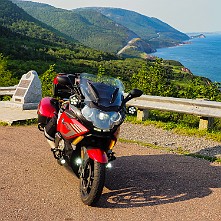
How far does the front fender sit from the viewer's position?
4258mm

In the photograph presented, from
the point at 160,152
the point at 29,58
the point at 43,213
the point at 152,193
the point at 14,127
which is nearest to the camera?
the point at 43,213

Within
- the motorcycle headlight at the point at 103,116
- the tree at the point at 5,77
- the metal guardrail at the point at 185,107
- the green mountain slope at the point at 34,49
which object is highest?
the motorcycle headlight at the point at 103,116

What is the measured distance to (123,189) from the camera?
4953 mm

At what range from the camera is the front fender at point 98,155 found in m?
4.26

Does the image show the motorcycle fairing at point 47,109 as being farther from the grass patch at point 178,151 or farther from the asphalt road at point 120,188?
the grass patch at point 178,151

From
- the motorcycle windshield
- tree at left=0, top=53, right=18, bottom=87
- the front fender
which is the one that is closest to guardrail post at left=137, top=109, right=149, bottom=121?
the motorcycle windshield

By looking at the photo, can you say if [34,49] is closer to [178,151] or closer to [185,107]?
[185,107]

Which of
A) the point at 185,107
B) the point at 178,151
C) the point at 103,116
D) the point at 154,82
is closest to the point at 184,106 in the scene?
the point at 185,107

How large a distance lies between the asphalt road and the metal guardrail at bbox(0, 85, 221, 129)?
2226 mm

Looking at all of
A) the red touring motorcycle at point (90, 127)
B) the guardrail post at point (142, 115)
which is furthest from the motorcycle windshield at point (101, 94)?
the guardrail post at point (142, 115)

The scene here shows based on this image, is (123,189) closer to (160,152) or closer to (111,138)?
(111,138)

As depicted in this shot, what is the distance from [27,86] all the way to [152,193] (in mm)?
7153

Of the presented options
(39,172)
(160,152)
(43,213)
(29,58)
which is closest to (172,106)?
(160,152)

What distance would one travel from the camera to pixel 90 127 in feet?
14.2
